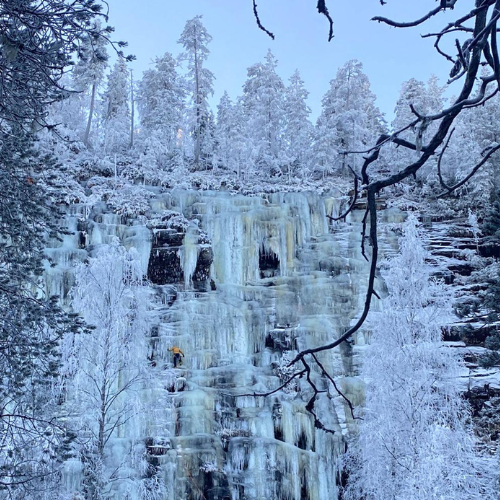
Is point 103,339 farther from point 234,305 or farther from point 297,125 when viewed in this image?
point 297,125

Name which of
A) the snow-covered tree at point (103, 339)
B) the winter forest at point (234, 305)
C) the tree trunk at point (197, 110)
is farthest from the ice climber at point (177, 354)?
the tree trunk at point (197, 110)

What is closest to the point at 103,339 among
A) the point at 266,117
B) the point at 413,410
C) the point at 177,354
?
the point at 177,354

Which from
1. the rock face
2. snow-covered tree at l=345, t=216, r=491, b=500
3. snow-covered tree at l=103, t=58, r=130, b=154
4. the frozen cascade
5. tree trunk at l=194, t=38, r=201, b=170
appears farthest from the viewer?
snow-covered tree at l=103, t=58, r=130, b=154

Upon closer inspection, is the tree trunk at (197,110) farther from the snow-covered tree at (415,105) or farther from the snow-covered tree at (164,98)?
the snow-covered tree at (415,105)

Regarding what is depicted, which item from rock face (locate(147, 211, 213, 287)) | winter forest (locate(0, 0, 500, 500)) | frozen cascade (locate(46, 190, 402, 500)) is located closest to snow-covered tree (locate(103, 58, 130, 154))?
winter forest (locate(0, 0, 500, 500))

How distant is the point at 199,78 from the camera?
2900 cm

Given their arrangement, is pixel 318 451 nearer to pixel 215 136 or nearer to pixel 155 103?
pixel 215 136

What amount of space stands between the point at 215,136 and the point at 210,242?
13.4 m

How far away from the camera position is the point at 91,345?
33.5ft

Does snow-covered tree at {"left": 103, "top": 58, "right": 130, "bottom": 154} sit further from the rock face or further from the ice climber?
the ice climber

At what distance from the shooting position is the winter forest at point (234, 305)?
4.36 meters

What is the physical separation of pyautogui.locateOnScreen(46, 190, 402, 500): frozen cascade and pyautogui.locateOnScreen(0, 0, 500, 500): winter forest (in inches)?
2.5

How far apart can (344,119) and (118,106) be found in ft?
Answer: 48.5

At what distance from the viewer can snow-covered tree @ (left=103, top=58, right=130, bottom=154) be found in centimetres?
2845
